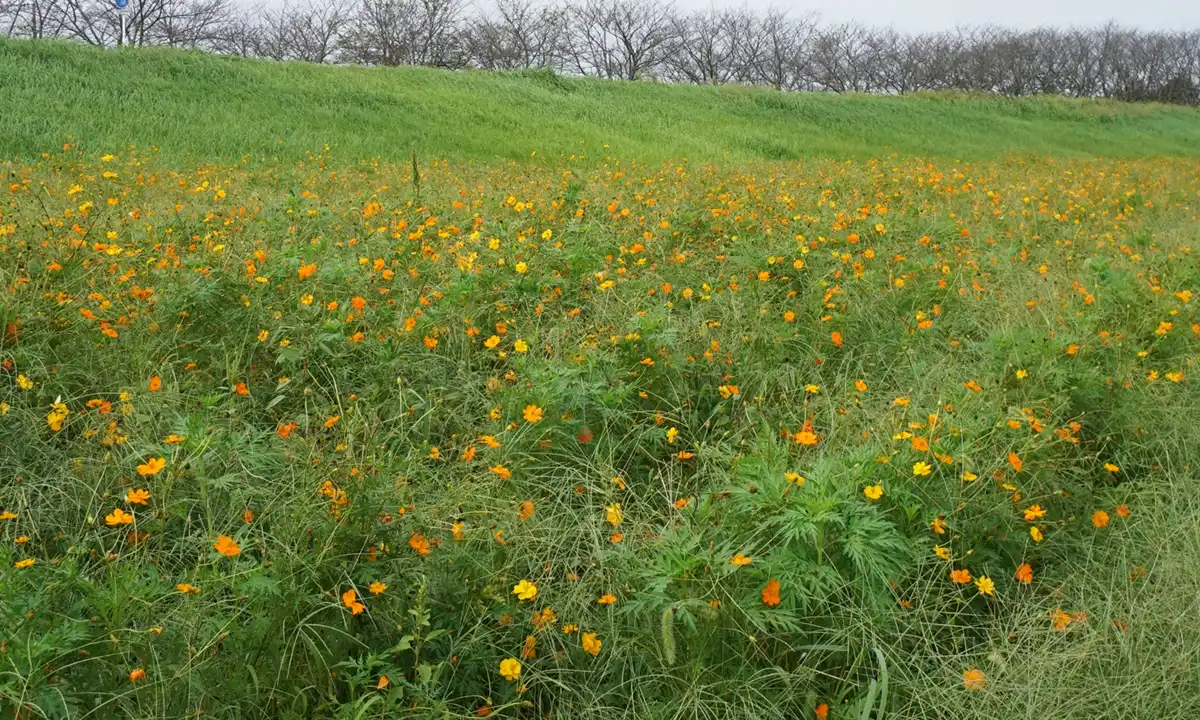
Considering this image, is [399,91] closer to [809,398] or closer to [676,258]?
[676,258]

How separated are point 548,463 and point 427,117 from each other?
40.4 feet

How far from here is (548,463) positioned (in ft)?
8.80

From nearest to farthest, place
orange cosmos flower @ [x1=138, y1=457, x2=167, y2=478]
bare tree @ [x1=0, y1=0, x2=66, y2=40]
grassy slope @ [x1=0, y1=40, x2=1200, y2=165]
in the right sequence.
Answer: orange cosmos flower @ [x1=138, y1=457, x2=167, y2=478] < grassy slope @ [x1=0, y1=40, x2=1200, y2=165] < bare tree @ [x1=0, y1=0, x2=66, y2=40]

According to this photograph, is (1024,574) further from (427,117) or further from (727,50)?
(727,50)

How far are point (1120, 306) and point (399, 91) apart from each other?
13.8 metres

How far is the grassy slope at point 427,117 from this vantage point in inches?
418

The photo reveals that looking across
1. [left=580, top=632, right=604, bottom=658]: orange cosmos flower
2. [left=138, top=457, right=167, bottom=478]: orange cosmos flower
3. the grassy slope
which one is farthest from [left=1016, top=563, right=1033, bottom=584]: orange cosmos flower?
the grassy slope

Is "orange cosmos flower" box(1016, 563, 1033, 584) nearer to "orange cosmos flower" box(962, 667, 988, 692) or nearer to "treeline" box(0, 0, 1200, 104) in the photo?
"orange cosmos flower" box(962, 667, 988, 692)

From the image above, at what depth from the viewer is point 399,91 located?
1516 cm

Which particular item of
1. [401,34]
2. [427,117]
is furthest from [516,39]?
[427,117]

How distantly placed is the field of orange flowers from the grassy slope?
21.6ft

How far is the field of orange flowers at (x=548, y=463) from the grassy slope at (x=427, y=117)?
659 centimetres

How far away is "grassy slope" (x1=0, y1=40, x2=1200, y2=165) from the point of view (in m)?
10.6

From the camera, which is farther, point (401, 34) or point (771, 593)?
point (401, 34)
